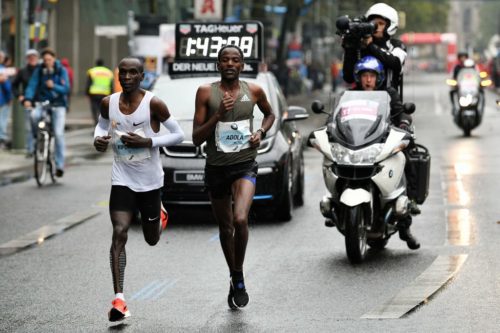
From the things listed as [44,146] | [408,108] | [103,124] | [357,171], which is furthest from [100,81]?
[103,124]

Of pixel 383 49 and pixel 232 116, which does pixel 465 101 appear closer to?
pixel 383 49

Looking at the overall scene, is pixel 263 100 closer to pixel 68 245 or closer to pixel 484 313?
pixel 484 313

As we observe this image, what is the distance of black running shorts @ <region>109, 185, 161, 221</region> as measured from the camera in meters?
9.30

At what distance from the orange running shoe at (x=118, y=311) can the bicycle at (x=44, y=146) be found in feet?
32.1

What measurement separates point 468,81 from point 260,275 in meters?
18.8

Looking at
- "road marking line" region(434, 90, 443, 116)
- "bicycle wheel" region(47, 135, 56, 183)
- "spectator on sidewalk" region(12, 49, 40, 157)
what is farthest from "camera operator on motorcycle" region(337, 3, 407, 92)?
"road marking line" region(434, 90, 443, 116)

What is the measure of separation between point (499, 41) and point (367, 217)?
79.8 metres

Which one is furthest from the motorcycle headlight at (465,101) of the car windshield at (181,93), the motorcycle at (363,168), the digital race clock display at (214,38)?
the motorcycle at (363,168)

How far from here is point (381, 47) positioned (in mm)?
12289

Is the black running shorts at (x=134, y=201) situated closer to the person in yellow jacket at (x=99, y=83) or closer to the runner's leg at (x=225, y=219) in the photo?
the runner's leg at (x=225, y=219)

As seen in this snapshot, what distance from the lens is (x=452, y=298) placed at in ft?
31.0

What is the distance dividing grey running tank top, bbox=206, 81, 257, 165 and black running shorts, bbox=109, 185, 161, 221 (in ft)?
1.51

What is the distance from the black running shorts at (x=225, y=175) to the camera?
9406mm

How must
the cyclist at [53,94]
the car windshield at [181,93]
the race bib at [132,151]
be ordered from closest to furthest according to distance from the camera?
the race bib at [132,151]
the car windshield at [181,93]
the cyclist at [53,94]
